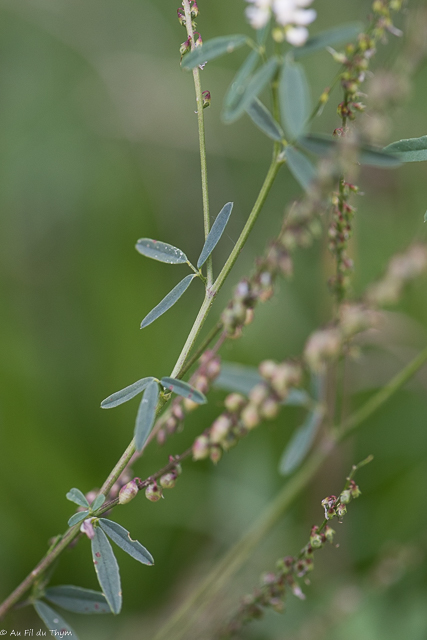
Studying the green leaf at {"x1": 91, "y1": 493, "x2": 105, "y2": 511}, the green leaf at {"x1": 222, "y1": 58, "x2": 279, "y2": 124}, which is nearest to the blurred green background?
the green leaf at {"x1": 91, "y1": 493, "x2": 105, "y2": 511}

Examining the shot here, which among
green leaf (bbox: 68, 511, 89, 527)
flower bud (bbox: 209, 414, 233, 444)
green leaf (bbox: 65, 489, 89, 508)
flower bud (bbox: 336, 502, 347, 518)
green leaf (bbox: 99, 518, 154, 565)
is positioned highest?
flower bud (bbox: 336, 502, 347, 518)

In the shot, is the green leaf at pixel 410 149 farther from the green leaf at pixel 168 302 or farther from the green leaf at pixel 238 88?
the green leaf at pixel 168 302

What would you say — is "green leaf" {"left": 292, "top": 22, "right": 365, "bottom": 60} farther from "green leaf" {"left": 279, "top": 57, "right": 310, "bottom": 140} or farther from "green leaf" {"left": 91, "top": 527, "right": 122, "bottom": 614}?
"green leaf" {"left": 91, "top": 527, "right": 122, "bottom": 614}

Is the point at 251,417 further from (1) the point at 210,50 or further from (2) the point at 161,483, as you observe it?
(1) the point at 210,50

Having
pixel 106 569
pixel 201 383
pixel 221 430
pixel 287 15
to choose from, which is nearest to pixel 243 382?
pixel 201 383

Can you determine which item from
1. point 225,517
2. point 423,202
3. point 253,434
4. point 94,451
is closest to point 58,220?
point 94,451

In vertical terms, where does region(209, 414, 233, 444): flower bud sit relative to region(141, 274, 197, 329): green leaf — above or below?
below
